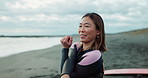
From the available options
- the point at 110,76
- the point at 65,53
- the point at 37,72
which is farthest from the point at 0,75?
the point at 65,53

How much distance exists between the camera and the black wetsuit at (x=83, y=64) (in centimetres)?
247

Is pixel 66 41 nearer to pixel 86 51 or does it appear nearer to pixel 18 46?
pixel 86 51

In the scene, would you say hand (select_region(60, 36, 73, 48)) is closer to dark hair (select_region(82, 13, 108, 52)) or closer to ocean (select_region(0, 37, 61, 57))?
dark hair (select_region(82, 13, 108, 52))

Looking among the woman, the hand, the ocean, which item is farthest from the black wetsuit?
the ocean

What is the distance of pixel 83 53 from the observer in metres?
2.56

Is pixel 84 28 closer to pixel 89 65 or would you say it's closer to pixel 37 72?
pixel 89 65

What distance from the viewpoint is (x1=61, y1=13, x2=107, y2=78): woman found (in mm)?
2477

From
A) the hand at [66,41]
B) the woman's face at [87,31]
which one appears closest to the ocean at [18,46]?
the hand at [66,41]

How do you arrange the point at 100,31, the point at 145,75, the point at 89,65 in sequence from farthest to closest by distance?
the point at 145,75 < the point at 100,31 < the point at 89,65

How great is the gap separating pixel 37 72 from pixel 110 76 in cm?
1320

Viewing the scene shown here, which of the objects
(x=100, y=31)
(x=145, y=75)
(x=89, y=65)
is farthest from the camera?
(x=145, y=75)

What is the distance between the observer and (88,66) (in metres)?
2.47

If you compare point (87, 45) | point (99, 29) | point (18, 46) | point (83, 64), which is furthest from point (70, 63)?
point (18, 46)

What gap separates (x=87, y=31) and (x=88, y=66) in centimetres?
31
